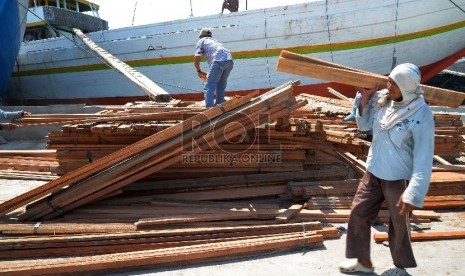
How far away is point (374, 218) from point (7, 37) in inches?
589

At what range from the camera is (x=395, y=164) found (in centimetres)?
267

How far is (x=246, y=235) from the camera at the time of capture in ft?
11.7

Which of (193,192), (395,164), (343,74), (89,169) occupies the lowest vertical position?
(193,192)

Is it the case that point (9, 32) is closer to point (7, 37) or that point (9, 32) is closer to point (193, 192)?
point (7, 37)

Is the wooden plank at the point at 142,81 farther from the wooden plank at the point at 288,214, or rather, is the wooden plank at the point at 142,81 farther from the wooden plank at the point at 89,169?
the wooden plank at the point at 288,214

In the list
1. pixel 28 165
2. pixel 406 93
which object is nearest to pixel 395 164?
pixel 406 93

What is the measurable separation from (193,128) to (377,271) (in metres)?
2.50

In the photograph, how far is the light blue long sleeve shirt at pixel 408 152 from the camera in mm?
2490

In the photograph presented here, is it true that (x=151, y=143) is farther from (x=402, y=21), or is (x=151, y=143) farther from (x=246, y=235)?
(x=402, y=21)

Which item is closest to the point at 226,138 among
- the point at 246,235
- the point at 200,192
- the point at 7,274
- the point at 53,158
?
the point at 200,192

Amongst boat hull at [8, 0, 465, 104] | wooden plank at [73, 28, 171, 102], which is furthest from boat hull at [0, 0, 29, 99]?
wooden plank at [73, 28, 171, 102]

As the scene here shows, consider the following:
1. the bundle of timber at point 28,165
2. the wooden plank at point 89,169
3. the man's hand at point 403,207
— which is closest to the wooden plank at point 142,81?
the bundle of timber at point 28,165

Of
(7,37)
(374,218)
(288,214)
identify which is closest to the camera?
(374,218)

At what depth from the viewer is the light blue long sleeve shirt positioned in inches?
98.0
